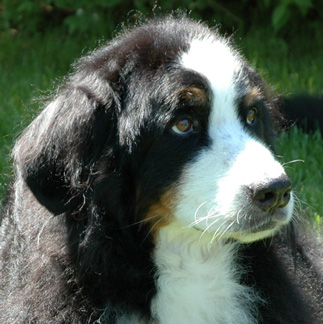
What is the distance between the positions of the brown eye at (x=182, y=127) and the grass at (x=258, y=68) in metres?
1.58

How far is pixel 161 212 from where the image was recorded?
124 inches

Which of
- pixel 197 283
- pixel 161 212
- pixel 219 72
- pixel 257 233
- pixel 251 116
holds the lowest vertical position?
pixel 197 283

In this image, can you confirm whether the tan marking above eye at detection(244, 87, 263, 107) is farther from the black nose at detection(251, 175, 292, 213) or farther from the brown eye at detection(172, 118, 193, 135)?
the black nose at detection(251, 175, 292, 213)

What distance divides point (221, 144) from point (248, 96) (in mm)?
289

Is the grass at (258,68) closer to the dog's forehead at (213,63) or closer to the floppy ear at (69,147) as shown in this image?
the floppy ear at (69,147)

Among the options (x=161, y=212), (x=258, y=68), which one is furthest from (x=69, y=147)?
(x=258, y=68)

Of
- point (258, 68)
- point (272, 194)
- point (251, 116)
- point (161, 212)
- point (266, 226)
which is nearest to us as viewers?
point (272, 194)

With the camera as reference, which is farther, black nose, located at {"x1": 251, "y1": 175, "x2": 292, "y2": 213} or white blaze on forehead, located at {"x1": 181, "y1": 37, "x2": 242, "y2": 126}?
white blaze on forehead, located at {"x1": 181, "y1": 37, "x2": 242, "y2": 126}

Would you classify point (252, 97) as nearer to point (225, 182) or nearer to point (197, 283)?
point (225, 182)

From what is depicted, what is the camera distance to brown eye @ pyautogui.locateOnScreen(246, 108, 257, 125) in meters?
3.25

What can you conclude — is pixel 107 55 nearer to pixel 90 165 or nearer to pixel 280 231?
pixel 90 165

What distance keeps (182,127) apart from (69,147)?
0.47m

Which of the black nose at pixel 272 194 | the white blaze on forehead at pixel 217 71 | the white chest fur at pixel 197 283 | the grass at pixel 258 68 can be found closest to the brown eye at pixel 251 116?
the white blaze on forehead at pixel 217 71

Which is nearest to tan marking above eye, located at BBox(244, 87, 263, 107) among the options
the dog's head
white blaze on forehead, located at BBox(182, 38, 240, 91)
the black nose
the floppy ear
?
the dog's head
